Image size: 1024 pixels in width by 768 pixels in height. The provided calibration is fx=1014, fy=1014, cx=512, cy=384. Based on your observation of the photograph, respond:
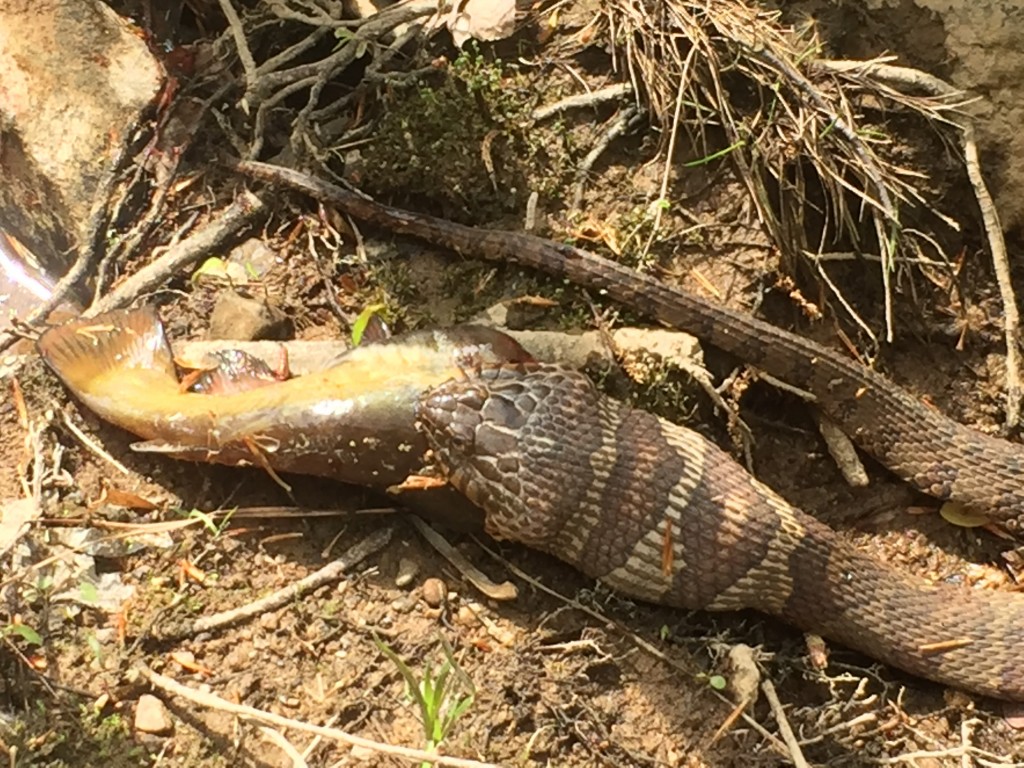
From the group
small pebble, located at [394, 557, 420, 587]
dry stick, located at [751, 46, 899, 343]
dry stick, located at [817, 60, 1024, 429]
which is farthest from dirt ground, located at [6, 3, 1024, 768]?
dry stick, located at [751, 46, 899, 343]

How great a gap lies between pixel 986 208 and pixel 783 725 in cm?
207

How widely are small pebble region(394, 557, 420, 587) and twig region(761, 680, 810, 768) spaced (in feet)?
4.05

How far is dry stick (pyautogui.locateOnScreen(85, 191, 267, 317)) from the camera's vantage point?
3.89m

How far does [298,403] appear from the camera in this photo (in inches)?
135

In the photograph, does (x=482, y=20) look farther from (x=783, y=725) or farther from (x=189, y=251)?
(x=783, y=725)

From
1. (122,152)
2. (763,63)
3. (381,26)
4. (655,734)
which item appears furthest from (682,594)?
(122,152)

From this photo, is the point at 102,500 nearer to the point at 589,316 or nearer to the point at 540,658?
the point at 540,658

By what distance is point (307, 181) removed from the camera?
3939 millimetres

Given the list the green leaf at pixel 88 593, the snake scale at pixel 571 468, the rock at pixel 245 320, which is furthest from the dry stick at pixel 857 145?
the green leaf at pixel 88 593

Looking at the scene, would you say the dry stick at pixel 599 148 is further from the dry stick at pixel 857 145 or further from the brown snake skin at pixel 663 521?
the brown snake skin at pixel 663 521

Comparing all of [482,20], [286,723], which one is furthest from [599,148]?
[286,723]

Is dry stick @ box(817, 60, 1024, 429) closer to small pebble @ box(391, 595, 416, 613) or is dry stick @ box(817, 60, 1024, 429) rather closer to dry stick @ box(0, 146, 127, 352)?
small pebble @ box(391, 595, 416, 613)

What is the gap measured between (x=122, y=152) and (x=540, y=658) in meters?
2.55

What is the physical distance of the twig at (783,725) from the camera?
3.16 metres
